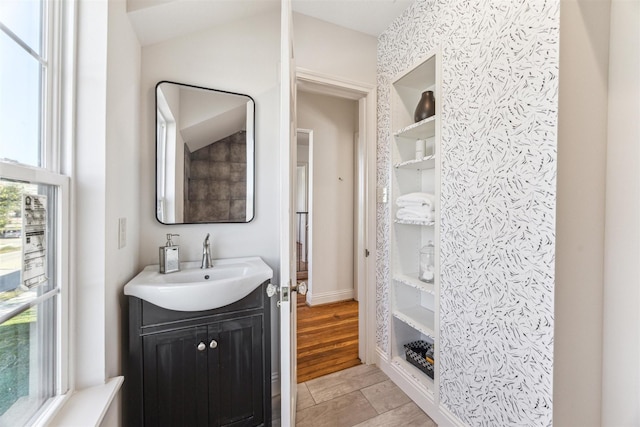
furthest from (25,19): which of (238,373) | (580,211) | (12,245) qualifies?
(580,211)

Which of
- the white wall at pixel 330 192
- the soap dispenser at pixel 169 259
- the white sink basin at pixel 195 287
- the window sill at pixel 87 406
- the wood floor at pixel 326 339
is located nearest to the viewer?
the window sill at pixel 87 406

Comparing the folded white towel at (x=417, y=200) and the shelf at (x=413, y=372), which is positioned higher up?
the folded white towel at (x=417, y=200)

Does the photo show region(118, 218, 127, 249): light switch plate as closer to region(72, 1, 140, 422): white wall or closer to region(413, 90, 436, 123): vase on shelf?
region(72, 1, 140, 422): white wall

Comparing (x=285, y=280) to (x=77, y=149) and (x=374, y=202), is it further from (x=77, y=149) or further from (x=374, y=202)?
(x=374, y=202)

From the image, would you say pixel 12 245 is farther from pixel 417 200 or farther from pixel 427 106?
pixel 427 106

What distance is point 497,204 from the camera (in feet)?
3.76

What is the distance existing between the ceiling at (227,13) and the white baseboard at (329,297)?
8.67 ft

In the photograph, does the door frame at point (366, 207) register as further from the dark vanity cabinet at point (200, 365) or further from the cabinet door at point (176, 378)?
the cabinet door at point (176, 378)

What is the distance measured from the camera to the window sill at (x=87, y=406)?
785mm

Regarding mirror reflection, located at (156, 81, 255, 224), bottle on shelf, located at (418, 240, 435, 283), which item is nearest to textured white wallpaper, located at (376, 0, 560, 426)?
bottle on shelf, located at (418, 240, 435, 283)

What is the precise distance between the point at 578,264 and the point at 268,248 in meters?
1.49

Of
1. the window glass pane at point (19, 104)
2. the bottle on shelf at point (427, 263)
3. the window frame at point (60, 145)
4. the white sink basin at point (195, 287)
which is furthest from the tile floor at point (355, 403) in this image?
the window glass pane at point (19, 104)

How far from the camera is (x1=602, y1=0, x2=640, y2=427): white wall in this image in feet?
3.19

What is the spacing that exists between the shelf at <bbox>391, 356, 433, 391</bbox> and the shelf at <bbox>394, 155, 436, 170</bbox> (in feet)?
4.43
